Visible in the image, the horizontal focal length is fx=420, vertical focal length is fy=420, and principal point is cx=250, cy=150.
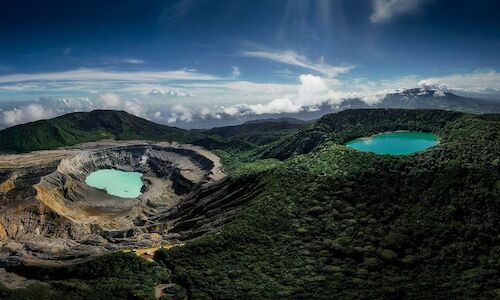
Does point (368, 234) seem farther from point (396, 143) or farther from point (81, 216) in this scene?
point (81, 216)

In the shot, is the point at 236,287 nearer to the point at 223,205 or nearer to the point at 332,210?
the point at 332,210

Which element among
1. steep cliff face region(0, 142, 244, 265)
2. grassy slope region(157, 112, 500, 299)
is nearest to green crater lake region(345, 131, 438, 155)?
grassy slope region(157, 112, 500, 299)

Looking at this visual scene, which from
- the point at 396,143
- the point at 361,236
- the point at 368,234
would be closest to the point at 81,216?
the point at 361,236

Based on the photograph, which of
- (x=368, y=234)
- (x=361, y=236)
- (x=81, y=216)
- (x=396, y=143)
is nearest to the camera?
(x=361, y=236)

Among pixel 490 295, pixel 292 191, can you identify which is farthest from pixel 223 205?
pixel 490 295

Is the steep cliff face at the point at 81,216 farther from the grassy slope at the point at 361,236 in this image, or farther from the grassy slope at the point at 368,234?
the grassy slope at the point at 361,236

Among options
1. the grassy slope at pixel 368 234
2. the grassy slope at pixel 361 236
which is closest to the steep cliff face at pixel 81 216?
the grassy slope at pixel 368 234
